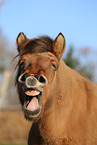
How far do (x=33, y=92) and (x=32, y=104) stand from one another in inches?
7.9

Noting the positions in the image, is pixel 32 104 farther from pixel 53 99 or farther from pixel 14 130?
pixel 14 130

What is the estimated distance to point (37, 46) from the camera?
430cm

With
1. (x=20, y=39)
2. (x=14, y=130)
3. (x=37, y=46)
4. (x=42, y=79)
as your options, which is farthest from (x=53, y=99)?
(x=14, y=130)

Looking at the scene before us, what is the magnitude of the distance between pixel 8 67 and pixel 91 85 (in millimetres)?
26506

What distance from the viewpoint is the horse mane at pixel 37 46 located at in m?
4.29

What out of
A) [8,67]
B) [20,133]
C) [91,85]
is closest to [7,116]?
[20,133]

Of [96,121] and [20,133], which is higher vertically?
[96,121]

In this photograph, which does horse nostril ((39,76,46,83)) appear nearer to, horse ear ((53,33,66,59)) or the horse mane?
the horse mane

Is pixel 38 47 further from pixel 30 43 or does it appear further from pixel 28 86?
pixel 28 86

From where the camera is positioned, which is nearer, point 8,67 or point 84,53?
point 8,67

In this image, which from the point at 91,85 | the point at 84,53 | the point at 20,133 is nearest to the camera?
the point at 91,85

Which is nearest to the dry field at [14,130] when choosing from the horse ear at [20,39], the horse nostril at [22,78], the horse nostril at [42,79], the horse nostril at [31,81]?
the horse ear at [20,39]

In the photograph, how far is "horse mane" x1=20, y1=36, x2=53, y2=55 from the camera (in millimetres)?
4289

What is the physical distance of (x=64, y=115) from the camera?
4383 millimetres
